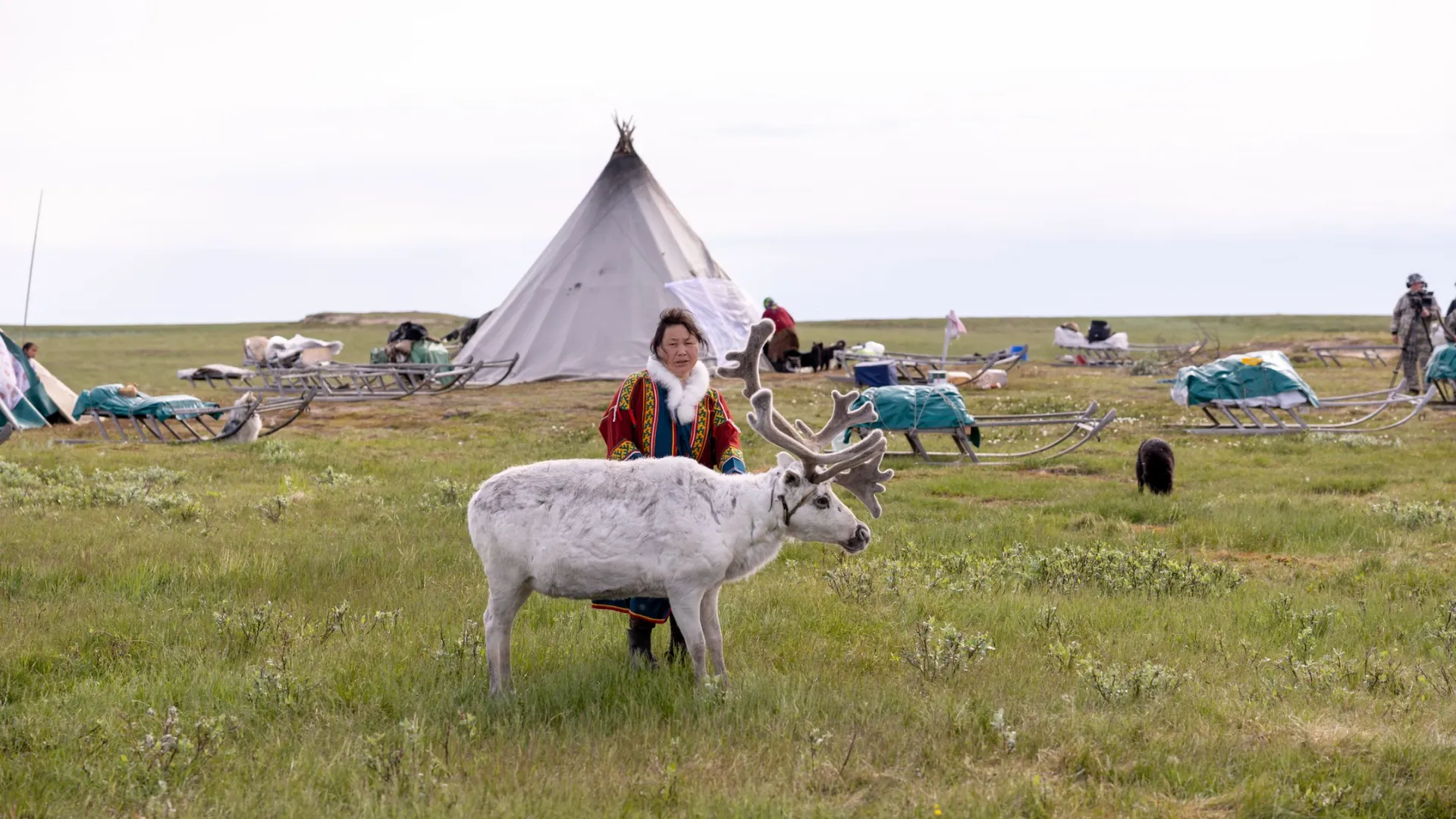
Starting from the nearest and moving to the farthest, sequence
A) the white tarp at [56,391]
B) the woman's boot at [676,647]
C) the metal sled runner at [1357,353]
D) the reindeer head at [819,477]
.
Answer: the reindeer head at [819,477], the woman's boot at [676,647], the white tarp at [56,391], the metal sled runner at [1357,353]

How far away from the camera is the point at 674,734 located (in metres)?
5.08

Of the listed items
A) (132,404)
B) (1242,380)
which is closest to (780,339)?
(1242,380)

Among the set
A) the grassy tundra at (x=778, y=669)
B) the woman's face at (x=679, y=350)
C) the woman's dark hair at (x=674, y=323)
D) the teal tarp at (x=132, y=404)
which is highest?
the woman's dark hair at (x=674, y=323)

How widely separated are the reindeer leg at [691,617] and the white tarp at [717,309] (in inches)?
974

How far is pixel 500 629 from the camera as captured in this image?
546 cm

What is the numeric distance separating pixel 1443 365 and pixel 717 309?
1735cm

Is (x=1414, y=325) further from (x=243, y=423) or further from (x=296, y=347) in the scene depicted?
(x=296, y=347)

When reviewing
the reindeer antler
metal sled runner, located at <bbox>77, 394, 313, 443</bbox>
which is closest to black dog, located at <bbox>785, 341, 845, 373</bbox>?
metal sled runner, located at <bbox>77, 394, 313, 443</bbox>

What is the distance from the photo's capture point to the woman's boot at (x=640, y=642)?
19.9ft

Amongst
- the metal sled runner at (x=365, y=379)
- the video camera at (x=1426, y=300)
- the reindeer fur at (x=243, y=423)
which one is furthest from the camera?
the metal sled runner at (x=365, y=379)

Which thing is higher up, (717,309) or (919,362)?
(717,309)

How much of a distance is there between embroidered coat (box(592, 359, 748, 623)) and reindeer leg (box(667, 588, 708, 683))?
624mm

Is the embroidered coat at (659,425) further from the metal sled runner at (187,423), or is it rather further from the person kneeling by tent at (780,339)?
the person kneeling by tent at (780,339)

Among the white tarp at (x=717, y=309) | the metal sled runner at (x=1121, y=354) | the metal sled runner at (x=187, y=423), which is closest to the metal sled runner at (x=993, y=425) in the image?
the metal sled runner at (x=187, y=423)
